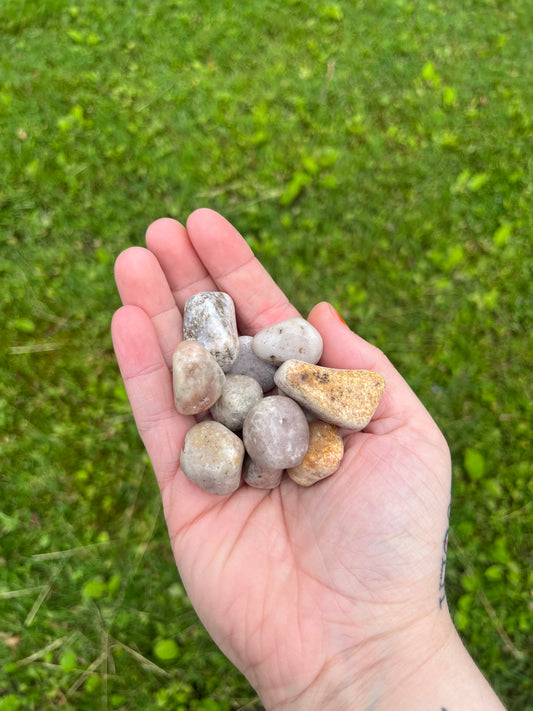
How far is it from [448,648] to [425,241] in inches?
86.7

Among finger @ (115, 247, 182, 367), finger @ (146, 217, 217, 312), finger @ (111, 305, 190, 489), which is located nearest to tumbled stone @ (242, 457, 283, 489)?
finger @ (111, 305, 190, 489)

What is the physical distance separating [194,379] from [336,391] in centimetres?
54

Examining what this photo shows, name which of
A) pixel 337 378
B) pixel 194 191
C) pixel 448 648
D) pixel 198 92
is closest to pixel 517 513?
pixel 448 648

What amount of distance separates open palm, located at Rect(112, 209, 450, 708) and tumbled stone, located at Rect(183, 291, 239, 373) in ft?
0.54

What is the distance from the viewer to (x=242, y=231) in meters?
3.34

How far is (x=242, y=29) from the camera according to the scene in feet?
12.3

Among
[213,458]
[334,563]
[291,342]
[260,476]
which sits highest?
[291,342]

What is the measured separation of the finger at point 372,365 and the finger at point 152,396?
0.65 metres

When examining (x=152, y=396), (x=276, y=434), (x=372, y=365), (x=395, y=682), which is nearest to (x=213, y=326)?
(x=152, y=396)

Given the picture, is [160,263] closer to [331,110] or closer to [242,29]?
[331,110]

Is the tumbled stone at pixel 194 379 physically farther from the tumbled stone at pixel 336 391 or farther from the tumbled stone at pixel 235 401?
the tumbled stone at pixel 336 391

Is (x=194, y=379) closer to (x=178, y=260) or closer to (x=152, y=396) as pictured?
(x=152, y=396)

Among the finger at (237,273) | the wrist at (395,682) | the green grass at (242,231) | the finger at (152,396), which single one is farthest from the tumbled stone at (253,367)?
the wrist at (395,682)

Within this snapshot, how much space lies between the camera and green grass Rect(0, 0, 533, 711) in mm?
2760
